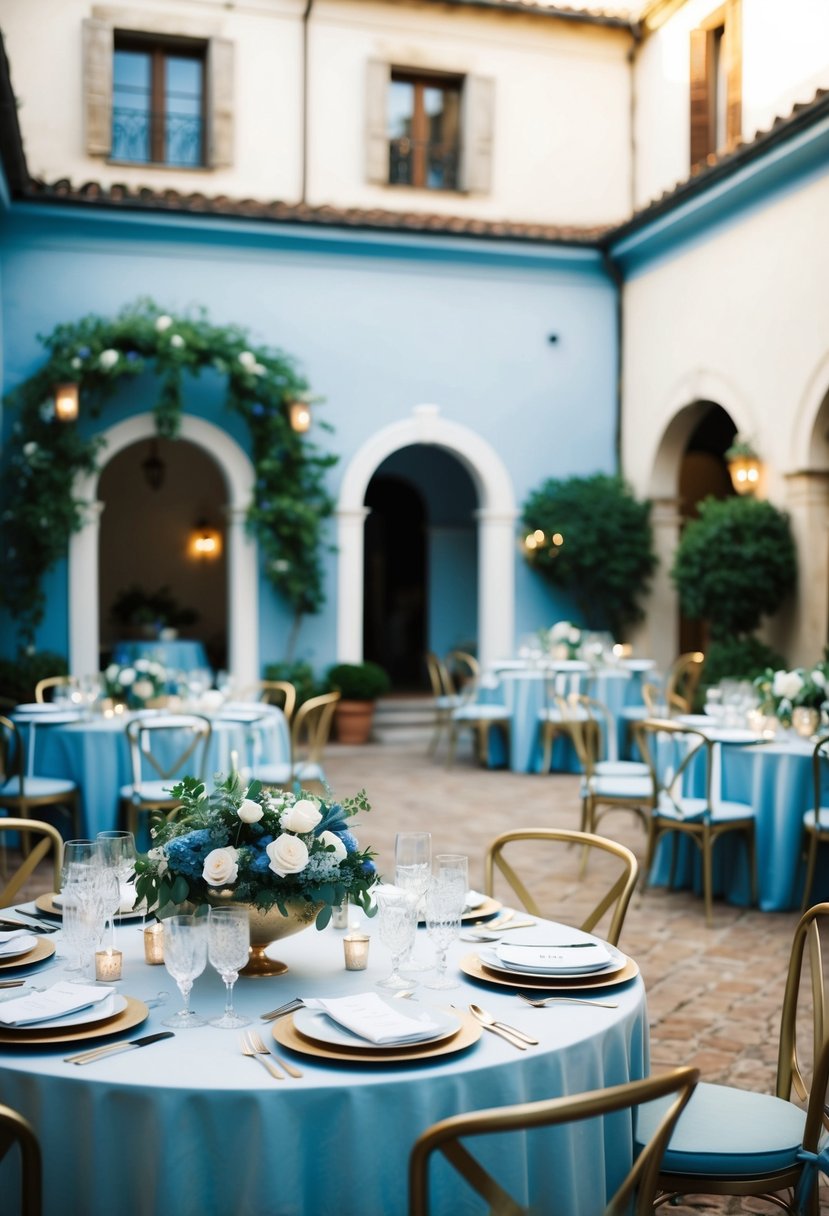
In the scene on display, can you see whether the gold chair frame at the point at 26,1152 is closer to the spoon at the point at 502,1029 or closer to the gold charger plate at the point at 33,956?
the gold charger plate at the point at 33,956

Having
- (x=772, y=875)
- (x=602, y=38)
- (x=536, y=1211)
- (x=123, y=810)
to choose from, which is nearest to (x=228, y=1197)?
(x=536, y=1211)

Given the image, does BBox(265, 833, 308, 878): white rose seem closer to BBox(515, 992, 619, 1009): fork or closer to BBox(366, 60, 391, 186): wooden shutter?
BBox(515, 992, 619, 1009): fork

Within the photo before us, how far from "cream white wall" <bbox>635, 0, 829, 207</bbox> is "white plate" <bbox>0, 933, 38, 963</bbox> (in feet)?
28.9

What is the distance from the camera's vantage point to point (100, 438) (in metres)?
11.1

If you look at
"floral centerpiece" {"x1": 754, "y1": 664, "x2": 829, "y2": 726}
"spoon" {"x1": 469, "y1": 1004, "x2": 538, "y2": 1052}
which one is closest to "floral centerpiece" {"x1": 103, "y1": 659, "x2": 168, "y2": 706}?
"floral centerpiece" {"x1": 754, "y1": 664, "x2": 829, "y2": 726}

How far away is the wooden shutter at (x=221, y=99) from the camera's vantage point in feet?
40.3

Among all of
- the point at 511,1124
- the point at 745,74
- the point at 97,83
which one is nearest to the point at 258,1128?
the point at 511,1124

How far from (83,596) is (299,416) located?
250 cm

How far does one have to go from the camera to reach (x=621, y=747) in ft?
34.0

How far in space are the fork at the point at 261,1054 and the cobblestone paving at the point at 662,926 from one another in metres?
1.63

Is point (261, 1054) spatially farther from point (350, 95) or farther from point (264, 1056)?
point (350, 95)

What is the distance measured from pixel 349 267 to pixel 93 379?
2790mm

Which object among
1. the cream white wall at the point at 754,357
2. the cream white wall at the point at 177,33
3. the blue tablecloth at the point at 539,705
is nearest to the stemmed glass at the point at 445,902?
the cream white wall at the point at 754,357

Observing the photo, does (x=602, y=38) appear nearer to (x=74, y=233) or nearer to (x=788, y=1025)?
(x=74, y=233)
